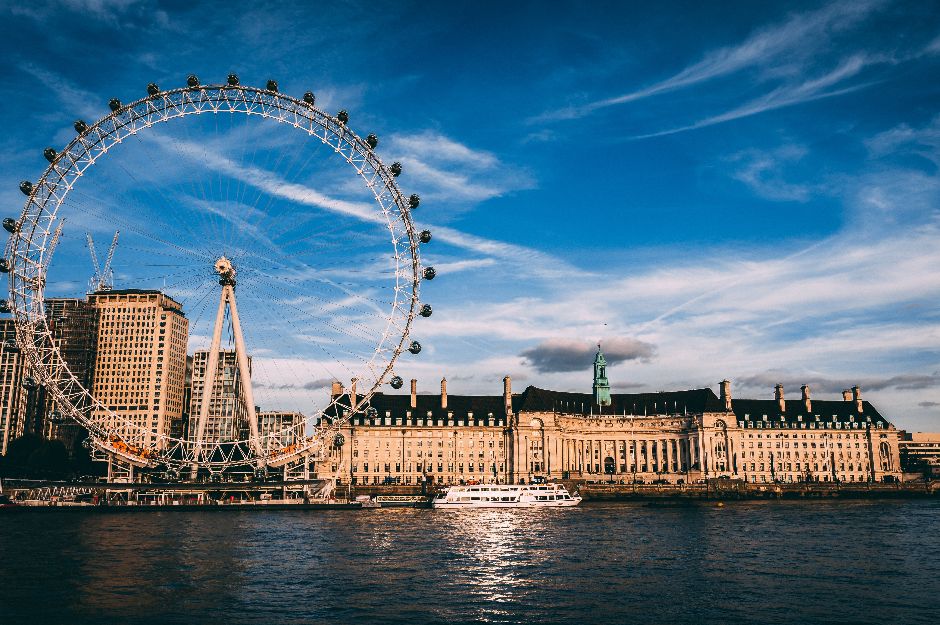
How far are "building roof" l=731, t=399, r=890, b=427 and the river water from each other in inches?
4034

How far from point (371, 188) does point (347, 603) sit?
149 ft

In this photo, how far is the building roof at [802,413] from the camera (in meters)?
189

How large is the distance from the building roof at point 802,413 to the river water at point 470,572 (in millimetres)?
102466

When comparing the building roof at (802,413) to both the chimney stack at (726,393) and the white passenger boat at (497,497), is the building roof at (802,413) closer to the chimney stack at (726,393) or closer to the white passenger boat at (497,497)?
the chimney stack at (726,393)

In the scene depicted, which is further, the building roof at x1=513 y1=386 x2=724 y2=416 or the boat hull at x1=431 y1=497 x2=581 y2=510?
the building roof at x1=513 y1=386 x2=724 y2=416

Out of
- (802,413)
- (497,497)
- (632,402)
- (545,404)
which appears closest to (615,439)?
(632,402)

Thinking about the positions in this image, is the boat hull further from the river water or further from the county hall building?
the county hall building

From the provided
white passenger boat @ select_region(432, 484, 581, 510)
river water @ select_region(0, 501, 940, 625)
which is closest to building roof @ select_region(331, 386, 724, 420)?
white passenger boat @ select_region(432, 484, 581, 510)

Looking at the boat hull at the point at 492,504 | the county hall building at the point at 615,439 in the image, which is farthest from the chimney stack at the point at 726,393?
the boat hull at the point at 492,504

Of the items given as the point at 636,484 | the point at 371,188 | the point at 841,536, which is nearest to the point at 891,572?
the point at 841,536

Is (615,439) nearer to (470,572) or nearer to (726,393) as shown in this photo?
(726,393)

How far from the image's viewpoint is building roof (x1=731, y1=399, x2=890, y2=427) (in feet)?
620

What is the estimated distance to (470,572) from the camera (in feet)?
166

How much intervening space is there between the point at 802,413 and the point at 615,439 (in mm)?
44270
